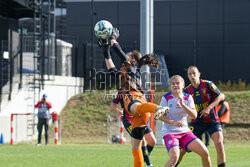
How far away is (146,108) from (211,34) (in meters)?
26.5

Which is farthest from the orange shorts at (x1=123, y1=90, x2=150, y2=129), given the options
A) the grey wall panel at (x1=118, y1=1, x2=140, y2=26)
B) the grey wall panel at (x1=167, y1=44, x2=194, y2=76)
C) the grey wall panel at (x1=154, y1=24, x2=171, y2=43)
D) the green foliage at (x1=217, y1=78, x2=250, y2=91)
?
the grey wall panel at (x1=118, y1=1, x2=140, y2=26)

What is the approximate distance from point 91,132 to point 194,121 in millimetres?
17970

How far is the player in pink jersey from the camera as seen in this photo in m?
8.45

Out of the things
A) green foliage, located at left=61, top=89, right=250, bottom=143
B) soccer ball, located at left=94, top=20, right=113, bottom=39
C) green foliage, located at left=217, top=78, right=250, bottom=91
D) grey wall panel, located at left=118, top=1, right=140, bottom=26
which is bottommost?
green foliage, located at left=61, top=89, right=250, bottom=143

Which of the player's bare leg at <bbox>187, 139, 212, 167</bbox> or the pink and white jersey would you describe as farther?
the pink and white jersey

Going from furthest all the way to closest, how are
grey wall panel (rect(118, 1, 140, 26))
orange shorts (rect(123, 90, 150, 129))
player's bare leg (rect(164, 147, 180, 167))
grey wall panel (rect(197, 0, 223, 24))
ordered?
grey wall panel (rect(118, 1, 140, 26))
grey wall panel (rect(197, 0, 223, 24))
orange shorts (rect(123, 90, 150, 129))
player's bare leg (rect(164, 147, 180, 167))

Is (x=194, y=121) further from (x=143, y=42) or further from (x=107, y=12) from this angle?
(x=107, y=12)

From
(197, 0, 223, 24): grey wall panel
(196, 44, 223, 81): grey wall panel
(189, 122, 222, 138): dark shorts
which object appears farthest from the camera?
(197, 0, 223, 24): grey wall panel

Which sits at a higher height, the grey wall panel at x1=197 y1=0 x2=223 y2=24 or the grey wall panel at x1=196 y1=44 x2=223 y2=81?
the grey wall panel at x1=197 y1=0 x2=223 y2=24

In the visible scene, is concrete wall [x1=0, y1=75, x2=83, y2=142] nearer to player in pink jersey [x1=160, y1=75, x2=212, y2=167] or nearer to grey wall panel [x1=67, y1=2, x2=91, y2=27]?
grey wall panel [x1=67, y1=2, x2=91, y2=27]

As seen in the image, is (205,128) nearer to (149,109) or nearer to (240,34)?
(149,109)

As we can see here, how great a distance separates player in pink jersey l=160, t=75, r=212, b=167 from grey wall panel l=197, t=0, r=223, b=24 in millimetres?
26499

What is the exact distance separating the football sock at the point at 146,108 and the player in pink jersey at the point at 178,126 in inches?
8.2

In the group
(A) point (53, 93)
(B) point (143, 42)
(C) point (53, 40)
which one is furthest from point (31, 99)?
(B) point (143, 42)
